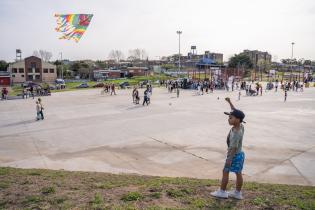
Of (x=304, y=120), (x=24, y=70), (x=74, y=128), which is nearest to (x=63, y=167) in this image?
(x=74, y=128)

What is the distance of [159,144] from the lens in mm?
12297

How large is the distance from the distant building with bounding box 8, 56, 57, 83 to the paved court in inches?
2578

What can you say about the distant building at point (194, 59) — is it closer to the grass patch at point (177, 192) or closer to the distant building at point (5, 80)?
the distant building at point (5, 80)

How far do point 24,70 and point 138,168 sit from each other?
7972 cm

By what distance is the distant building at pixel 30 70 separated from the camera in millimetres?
79250

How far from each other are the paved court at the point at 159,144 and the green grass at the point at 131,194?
2223 millimetres

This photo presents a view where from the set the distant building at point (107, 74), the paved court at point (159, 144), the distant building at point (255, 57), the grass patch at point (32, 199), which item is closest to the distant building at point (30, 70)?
the distant building at point (107, 74)

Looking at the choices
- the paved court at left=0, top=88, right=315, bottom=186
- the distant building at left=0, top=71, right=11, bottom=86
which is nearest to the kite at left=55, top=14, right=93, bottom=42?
the paved court at left=0, top=88, right=315, bottom=186

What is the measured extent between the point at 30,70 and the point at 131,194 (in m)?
83.3

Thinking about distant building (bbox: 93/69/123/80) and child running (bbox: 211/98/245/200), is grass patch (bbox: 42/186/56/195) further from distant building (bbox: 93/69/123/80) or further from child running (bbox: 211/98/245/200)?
distant building (bbox: 93/69/123/80)

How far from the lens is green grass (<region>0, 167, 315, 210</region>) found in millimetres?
5160

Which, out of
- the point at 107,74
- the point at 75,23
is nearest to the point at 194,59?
the point at 107,74

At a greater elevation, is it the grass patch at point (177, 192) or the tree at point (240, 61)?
the tree at point (240, 61)

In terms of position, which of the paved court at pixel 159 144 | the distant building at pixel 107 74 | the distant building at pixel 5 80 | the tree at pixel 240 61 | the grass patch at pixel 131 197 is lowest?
the paved court at pixel 159 144
